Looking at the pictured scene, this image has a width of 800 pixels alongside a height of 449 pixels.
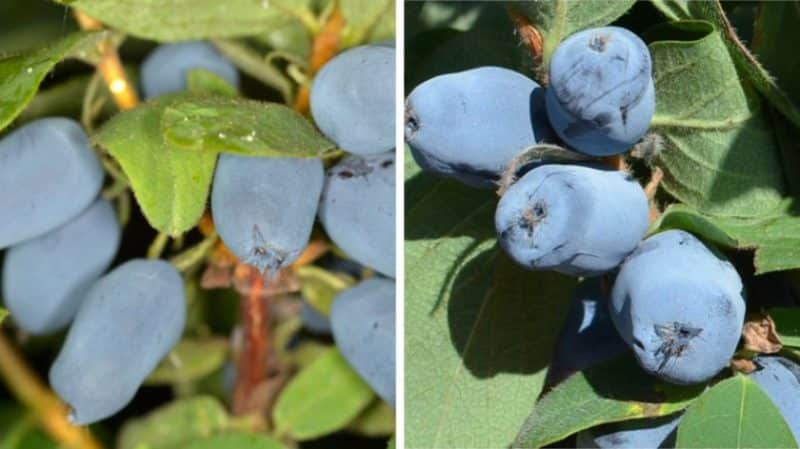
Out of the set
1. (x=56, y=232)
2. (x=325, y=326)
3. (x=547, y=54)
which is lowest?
(x=325, y=326)

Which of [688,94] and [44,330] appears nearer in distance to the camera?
[688,94]

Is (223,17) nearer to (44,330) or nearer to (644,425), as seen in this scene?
(44,330)

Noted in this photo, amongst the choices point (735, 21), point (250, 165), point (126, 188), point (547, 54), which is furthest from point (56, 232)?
point (735, 21)

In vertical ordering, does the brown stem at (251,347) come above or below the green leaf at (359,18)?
below

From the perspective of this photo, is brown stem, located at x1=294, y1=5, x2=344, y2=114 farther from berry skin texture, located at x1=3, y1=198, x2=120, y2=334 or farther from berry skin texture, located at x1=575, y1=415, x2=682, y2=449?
berry skin texture, located at x1=575, y1=415, x2=682, y2=449

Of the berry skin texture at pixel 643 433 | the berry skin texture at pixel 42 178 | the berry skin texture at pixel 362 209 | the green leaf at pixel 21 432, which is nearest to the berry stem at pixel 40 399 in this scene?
the green leaf at pixel 21 432

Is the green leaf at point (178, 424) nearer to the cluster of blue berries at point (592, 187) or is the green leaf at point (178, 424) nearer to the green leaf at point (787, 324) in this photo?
the cluster of blue berries at point (592, 187)

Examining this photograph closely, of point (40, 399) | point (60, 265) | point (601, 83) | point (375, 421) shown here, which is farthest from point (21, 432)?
point (601, 83)
